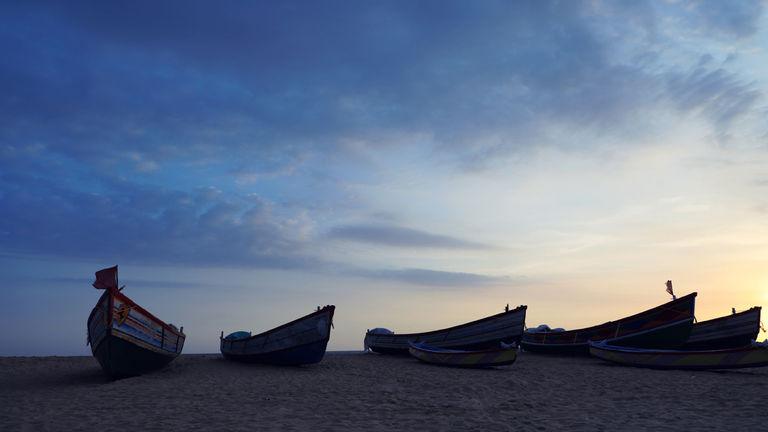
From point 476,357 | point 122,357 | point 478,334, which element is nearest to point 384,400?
point 476,357

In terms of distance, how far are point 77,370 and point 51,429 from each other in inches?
512

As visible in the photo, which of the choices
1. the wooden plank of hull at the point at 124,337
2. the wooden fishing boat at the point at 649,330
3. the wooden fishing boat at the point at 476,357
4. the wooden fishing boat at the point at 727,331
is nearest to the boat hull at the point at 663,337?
the wooden fishing boat at the point at 649,330

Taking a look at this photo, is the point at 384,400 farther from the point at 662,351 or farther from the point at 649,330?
the point at 649,330

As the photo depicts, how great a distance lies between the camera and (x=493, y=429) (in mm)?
9281

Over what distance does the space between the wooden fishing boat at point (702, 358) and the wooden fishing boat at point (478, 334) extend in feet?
16.4

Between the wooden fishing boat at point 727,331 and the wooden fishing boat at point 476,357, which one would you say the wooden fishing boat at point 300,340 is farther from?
the wooden fishing boat at point 727,331

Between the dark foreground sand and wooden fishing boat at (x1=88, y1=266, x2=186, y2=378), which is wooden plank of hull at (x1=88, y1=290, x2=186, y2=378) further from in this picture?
the dark foreground sand

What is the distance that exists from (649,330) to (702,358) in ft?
19.0

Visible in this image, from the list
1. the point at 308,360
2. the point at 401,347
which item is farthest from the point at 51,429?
the point at 401,347

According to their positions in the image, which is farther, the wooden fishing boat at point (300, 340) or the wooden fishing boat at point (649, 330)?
the wooden fishing boat at point (649, 330)

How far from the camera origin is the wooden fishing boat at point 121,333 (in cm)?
1568

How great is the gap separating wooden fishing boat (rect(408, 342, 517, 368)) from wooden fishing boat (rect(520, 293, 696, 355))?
909 centimetres

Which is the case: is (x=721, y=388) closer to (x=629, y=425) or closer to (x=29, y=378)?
(x=629, y=425)

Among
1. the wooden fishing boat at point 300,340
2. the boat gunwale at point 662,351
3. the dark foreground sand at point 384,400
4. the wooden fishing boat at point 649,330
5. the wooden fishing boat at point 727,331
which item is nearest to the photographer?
the dark foreground sand at point 384,400
